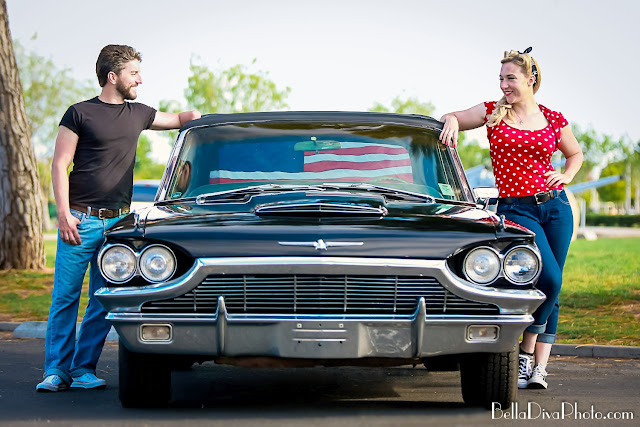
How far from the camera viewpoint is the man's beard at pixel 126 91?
20.4ft

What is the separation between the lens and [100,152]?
20.2 feet

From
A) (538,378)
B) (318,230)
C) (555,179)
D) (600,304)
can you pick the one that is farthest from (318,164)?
(600,304)

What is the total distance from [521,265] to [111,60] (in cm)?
303

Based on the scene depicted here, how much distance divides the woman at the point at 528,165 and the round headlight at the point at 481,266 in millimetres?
1500

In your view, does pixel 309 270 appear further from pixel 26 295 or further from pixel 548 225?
pixel 26 295

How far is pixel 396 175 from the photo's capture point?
5777 mm

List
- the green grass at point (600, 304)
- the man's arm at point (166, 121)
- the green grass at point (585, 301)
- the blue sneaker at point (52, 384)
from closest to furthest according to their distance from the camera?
the blue sneaker at point (52, 384), the man's arm at point (166, 121), the green grass at point (600, 304), the green grass at point (585, 301)

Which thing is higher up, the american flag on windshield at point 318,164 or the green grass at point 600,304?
the american flag on windshield at point 318,164

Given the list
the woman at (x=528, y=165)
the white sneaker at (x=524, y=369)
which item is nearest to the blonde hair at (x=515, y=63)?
the woman at (x=528, y=165)

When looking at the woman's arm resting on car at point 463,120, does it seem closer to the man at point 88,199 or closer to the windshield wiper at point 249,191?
the windshield wiper at point 249,191

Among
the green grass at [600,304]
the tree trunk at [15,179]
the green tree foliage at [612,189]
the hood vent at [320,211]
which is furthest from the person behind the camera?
the green tree foliage at [612,189]

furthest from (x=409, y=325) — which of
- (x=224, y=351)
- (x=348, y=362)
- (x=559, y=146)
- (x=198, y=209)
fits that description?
(x=559, y=146)

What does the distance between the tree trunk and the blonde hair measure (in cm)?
1179

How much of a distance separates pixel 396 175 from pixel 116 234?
1.87 meters
